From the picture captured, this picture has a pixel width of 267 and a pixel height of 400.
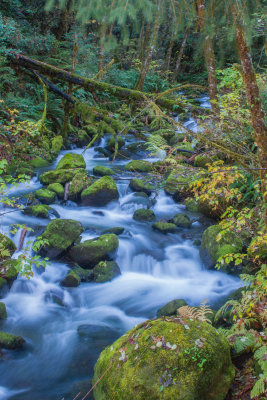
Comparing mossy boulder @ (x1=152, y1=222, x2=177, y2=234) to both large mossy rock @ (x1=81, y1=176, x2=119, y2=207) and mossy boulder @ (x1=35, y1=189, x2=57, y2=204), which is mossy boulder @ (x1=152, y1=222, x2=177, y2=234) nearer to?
large mossy rock @ (x1=81, y1=176, x2=119, y2=207)

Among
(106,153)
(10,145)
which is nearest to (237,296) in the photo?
(10,145)

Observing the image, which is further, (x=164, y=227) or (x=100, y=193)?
(x=100, y=193)

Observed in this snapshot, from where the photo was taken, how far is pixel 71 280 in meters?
6.39

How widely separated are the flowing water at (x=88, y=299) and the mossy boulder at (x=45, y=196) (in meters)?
0.28

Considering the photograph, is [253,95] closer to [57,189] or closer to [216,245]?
[216,245]

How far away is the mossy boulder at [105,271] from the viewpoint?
6.59 m

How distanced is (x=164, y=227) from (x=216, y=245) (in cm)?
200

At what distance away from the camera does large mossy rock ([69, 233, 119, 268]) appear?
6750 mm

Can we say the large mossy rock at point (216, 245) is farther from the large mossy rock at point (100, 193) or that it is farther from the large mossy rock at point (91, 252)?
the large mossy rock at point (100, 193)

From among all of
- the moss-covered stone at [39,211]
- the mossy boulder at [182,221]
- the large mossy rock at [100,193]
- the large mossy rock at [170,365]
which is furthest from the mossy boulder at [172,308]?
the large mossy rock at [100,193]

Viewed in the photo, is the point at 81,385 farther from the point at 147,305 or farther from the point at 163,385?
the point at 147,305

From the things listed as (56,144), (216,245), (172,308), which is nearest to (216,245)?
(216,245)

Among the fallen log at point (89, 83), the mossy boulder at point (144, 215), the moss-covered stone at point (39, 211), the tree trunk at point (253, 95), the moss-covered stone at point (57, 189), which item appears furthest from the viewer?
the moss-covered stone at point (57, 189)

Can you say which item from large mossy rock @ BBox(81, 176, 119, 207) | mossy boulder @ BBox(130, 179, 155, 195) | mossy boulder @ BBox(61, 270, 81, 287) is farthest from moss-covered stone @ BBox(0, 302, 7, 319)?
mossy boulder @ BBox(130, 179, 155, 195)
